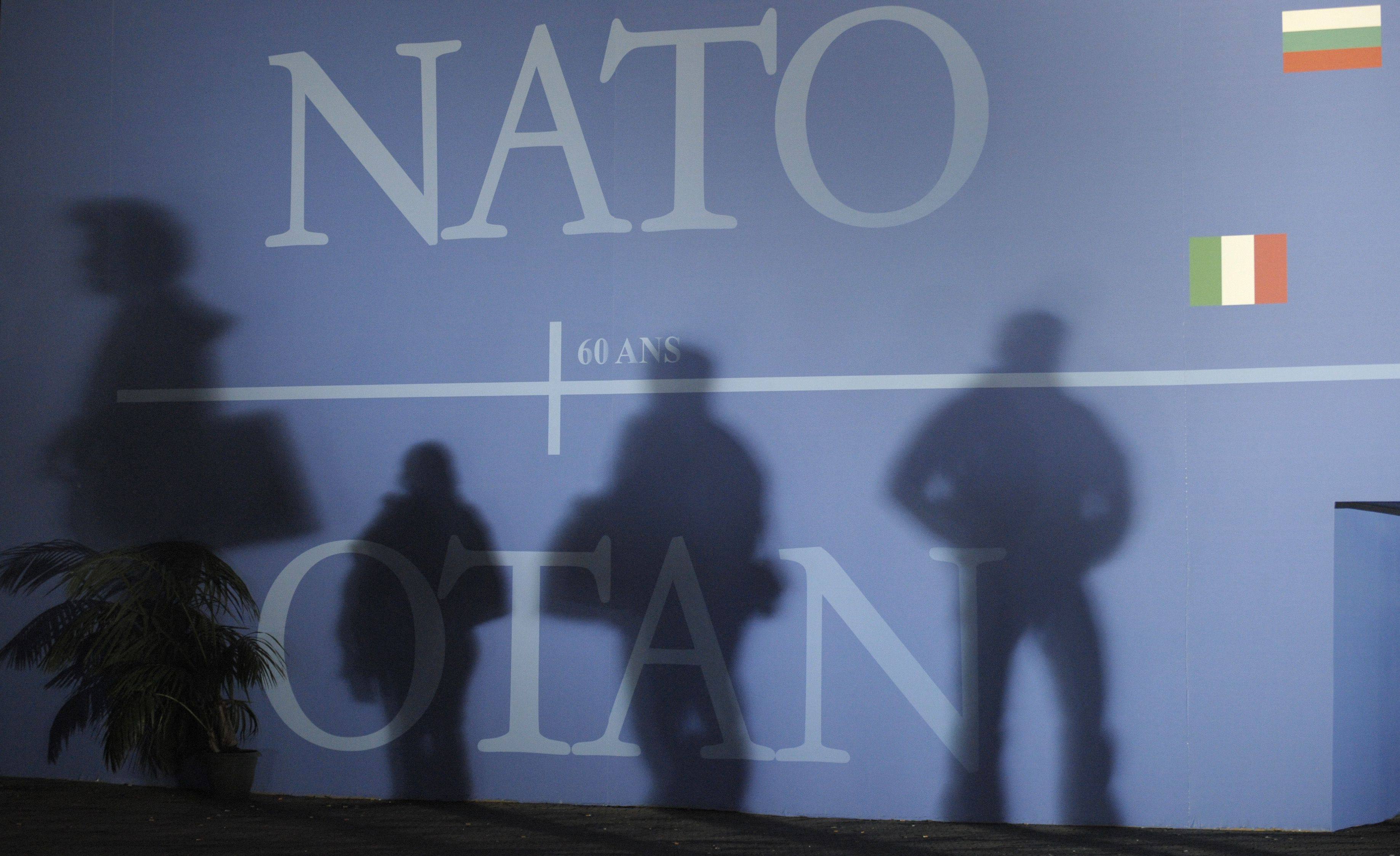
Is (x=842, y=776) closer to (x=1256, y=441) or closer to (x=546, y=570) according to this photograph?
(x=546, y=570)

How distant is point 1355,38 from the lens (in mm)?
3799

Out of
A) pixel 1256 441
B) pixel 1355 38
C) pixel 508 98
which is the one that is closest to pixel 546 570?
pixel 508 98

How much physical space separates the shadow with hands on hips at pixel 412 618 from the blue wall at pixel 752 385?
0.02m

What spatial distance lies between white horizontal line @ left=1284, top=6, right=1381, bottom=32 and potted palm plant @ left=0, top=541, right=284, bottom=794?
4100 mm

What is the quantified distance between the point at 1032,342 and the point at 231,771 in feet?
10.4

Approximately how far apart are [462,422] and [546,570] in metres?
0.62

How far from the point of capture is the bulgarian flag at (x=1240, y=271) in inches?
150

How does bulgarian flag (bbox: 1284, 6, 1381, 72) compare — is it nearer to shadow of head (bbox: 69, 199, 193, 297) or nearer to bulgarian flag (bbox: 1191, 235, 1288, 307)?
bulgarian flag (bbox: 1191, 235, 1288, 307)

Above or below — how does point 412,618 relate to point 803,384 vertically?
below

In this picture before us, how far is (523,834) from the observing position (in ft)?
12.2

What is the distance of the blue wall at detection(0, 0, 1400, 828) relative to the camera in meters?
3.80

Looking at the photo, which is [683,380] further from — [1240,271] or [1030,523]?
[1240,271]

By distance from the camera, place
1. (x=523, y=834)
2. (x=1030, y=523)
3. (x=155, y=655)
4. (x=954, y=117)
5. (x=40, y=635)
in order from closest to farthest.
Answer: (x=523, y=834) → (x=1030, y=523) → (x=954, y=117) → (x=155, y=655) → (x=40, y=635)

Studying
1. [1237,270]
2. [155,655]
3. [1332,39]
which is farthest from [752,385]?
[155,655]
